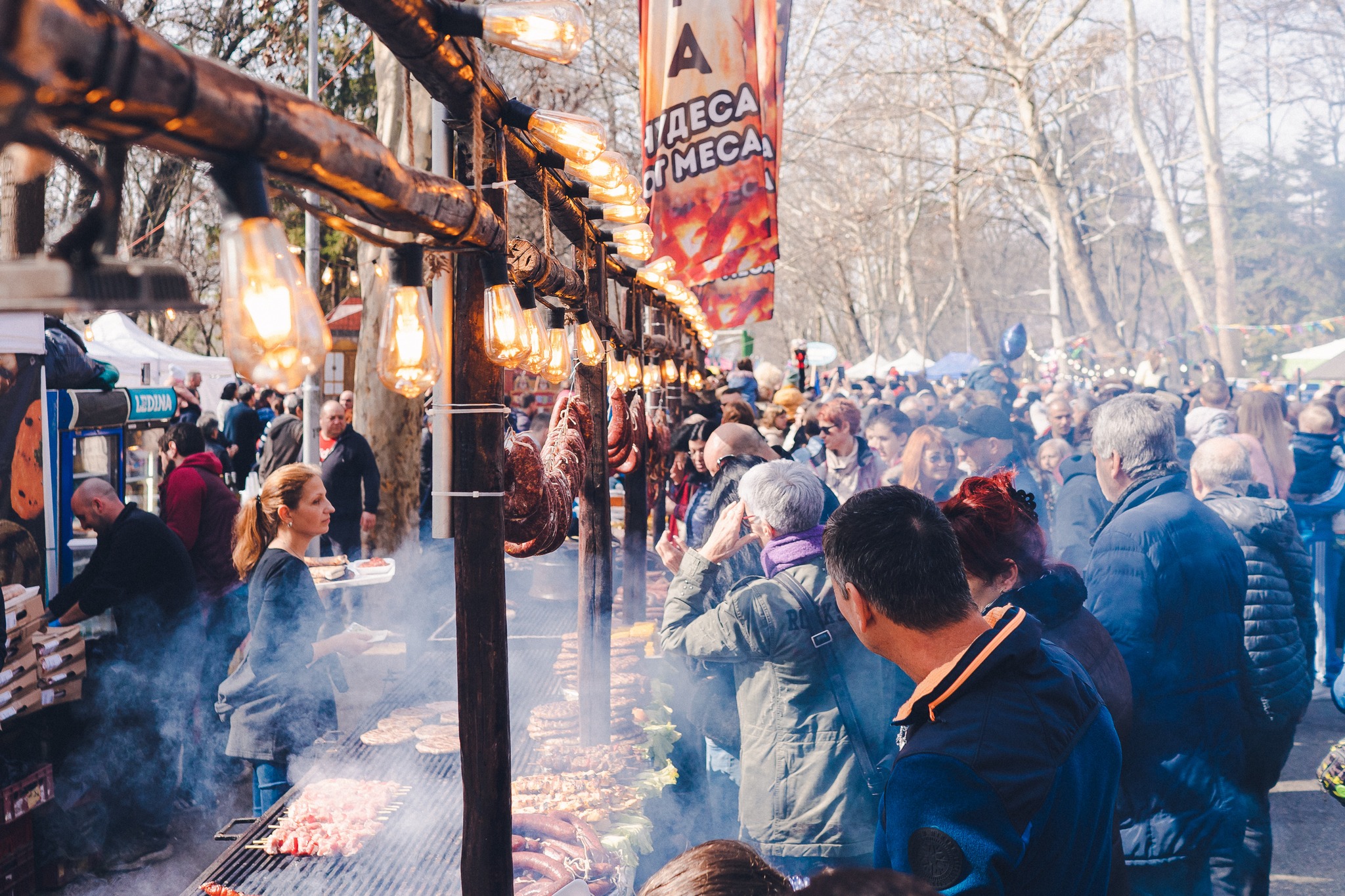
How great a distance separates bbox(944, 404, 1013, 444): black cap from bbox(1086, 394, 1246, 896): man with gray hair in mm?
2892

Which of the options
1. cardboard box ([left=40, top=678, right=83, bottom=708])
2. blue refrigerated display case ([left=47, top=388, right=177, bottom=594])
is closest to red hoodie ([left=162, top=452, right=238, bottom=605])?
blue refrigerated display case ([left=47, top=388, right=177, bottom=594])

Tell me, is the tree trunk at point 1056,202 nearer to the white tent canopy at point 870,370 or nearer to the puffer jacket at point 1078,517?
the white tent canopy at point 870,370

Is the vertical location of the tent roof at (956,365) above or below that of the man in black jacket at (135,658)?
above

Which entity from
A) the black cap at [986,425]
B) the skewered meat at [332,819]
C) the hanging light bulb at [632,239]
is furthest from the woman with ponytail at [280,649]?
the black cap at [986,425]

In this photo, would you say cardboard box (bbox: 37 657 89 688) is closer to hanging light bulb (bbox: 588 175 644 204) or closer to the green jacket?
the green jacket

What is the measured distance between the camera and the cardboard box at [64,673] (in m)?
5.03

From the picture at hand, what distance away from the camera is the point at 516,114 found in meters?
3.07

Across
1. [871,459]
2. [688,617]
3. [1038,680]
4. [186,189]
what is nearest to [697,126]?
[871,459]

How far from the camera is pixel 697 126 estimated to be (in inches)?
293

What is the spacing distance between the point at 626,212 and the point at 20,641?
3675mm

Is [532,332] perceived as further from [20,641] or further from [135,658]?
[135,658]

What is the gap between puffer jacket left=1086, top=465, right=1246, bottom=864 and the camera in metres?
3.50

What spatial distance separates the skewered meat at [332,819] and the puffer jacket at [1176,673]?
275cm

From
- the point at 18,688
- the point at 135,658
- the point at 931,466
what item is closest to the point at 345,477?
the point at 135,658
